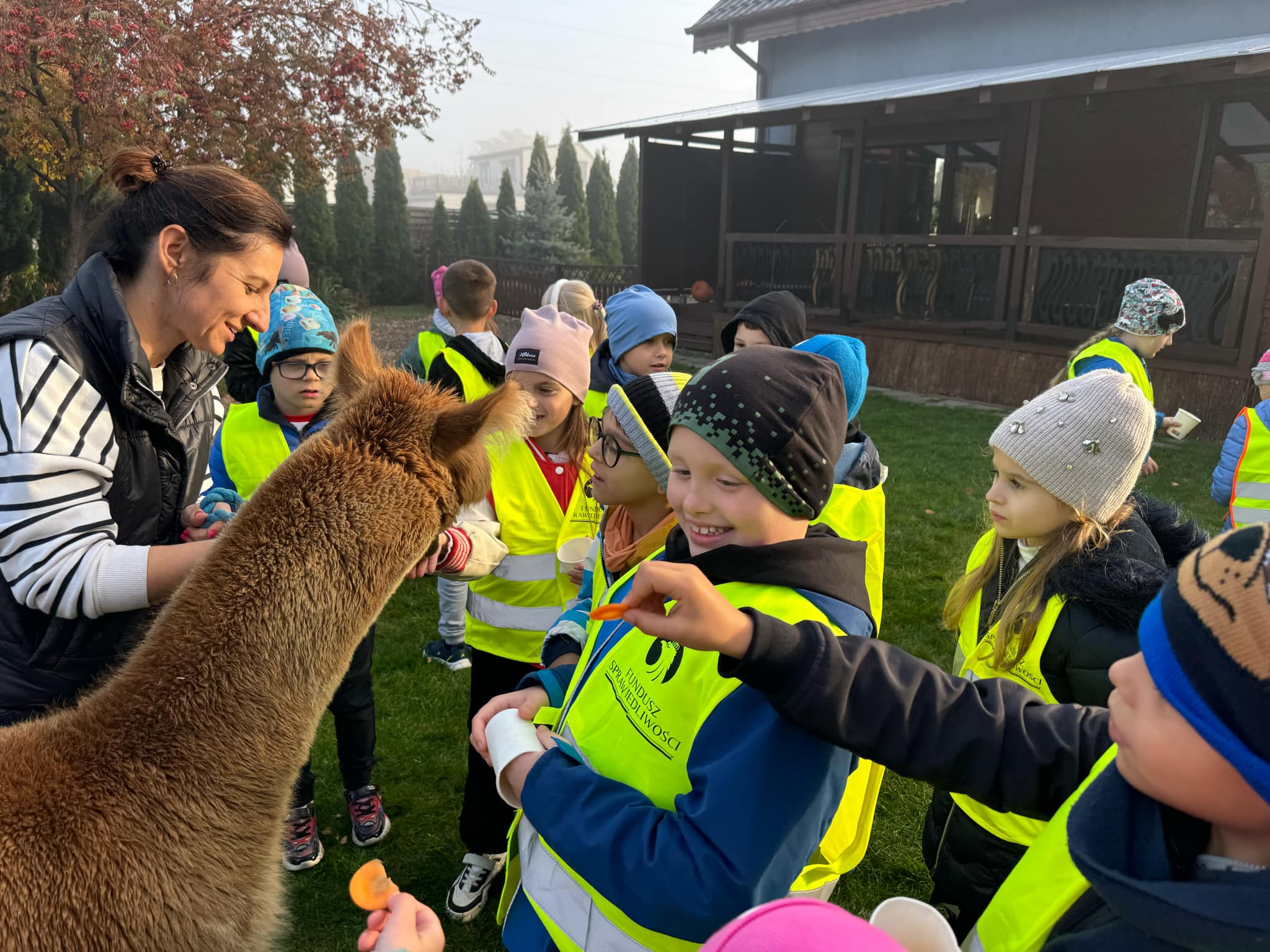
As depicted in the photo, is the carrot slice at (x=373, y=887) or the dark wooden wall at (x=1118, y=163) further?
the dark wooden wall at (x=1118, y=163)

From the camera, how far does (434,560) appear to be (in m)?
1.84

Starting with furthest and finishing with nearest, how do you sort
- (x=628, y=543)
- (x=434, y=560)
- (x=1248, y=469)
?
(x=1248, y=469)
(x=628, y=543)
(x=434, y=560)

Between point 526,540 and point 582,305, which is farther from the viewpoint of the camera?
point 582,305

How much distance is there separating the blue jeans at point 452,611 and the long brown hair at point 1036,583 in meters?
3.41

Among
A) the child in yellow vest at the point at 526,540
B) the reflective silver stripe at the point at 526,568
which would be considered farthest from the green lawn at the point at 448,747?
the reflective silver stripe at the point at 526,568

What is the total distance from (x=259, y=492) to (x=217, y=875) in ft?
2.31

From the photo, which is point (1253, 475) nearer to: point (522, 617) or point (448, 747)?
point (522, 617)

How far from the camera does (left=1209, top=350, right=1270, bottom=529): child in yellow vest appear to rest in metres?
4.05

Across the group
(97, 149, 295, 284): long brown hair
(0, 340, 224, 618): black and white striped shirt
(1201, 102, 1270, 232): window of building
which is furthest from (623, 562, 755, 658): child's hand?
(1201, 102, 1270, 232): window of building

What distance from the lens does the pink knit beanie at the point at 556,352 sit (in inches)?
125

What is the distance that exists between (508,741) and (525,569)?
5.17ft

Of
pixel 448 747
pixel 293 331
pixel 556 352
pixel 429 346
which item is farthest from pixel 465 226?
pixel 556 352

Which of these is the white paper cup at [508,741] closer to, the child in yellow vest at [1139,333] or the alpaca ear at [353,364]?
the alpaca ear at [353,364]

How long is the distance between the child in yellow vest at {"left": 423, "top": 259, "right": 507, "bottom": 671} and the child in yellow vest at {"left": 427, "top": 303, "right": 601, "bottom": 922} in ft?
2.55
